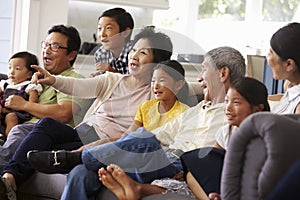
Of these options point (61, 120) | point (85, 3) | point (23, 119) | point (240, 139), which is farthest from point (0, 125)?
point (85, 3)

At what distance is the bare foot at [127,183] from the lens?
8.13ft

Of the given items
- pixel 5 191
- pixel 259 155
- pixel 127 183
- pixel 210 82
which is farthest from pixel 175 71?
pixel 259 155

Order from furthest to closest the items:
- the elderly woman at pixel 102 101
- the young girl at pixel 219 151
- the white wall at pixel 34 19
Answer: the white wall at pixel 34 19 < the elderly woman at pixel 102 101 < the young girl at pixel 219 151

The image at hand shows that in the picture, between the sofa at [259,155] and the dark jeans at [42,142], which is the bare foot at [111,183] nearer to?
the dark jeans at [42,142]

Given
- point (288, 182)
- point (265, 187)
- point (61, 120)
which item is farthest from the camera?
point (61, 120)

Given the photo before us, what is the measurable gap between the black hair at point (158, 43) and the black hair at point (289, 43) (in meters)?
0.66

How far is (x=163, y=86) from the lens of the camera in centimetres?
286

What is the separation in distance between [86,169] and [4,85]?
1.26 metres

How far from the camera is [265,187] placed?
1.70 metres

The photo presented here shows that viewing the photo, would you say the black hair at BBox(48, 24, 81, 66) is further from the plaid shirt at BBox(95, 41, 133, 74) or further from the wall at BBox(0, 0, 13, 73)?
the wall at BBox(0, 0, 13, 73)

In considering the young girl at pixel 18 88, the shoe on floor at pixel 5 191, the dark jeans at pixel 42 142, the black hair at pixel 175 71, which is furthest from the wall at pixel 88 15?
the shoe on floor at pixel 5 191

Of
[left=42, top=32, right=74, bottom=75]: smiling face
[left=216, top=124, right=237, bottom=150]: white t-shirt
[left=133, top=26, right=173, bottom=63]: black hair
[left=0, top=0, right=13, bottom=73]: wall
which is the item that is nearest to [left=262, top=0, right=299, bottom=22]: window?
[left=0, top=0, right=13, bottom=73]: wall

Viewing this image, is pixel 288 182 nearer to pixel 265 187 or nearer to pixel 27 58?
pixel 265 187

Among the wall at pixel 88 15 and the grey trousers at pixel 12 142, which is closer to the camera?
the grey trousers at pixel 12 142
